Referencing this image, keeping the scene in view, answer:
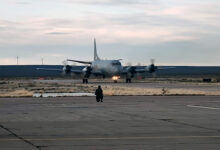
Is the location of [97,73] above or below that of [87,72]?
below

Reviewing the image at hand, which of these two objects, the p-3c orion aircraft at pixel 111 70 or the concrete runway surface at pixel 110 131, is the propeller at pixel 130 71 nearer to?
the p-3c orion aircraft at pixel 111 70

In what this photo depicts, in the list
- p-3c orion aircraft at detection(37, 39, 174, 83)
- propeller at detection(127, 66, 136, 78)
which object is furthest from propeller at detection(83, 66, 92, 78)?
propeller at detection(127, 66, 136, 78)

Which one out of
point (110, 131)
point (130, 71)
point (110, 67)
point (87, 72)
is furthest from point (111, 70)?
point (110, 131)

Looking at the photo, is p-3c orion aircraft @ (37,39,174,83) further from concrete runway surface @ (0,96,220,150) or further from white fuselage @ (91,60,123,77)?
concrete runway surface @ (0,96,220,150)

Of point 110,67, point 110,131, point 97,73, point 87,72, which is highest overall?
point 110,67

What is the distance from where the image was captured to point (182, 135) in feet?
52.8

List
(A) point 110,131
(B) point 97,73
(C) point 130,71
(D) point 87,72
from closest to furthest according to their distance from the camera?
(A) point 110,131, (C) point 130,71, (D) point 87,72, (B) point 97,73

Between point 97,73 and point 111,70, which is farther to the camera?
point 97,73

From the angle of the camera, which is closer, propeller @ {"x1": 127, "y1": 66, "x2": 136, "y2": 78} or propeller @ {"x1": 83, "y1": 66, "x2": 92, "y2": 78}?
propeller @ {"x1": 127, "y1": 66, "x2": 136, "y2": 78}

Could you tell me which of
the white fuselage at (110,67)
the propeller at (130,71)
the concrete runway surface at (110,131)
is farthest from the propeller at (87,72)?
the concrete runway surface at (110,131)

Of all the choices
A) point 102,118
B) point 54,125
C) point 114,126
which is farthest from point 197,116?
point 54,125

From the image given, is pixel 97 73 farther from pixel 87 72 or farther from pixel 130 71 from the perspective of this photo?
pixel 130 71

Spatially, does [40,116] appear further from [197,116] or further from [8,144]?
[8,144]

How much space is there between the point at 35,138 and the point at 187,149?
4857 mm
